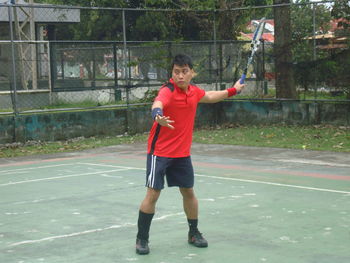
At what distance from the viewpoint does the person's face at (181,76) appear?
236 inches

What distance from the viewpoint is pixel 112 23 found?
32.2 meters

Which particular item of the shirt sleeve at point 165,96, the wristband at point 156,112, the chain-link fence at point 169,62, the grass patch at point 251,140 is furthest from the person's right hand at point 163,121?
the chain-link fence at point 169,62

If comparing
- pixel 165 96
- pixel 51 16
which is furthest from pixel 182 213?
pixel 51 16

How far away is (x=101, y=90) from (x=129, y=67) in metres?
0.89

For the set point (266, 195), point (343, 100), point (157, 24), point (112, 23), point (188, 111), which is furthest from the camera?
point (112, 23)

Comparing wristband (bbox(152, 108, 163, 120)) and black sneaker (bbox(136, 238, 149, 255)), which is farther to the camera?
black sneaker (bbox(136, 238, 149, 255))

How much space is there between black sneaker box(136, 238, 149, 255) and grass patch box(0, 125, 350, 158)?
24.8 feet

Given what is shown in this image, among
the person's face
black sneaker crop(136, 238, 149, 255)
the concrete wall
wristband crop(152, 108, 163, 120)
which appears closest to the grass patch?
the concrete wall

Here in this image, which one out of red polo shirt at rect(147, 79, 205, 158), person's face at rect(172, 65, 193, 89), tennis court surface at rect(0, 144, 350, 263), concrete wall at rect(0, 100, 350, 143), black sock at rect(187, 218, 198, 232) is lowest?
tennis court surface at rect(0, 144, 350, 263)

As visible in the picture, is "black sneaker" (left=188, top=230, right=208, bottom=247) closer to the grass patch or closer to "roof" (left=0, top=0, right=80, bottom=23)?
the grass patch

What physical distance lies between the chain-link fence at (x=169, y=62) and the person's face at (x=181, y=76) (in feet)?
28.4

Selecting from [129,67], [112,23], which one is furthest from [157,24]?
[112,23]

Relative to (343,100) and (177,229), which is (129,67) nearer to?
(343,100)

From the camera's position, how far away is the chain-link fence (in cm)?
1541
